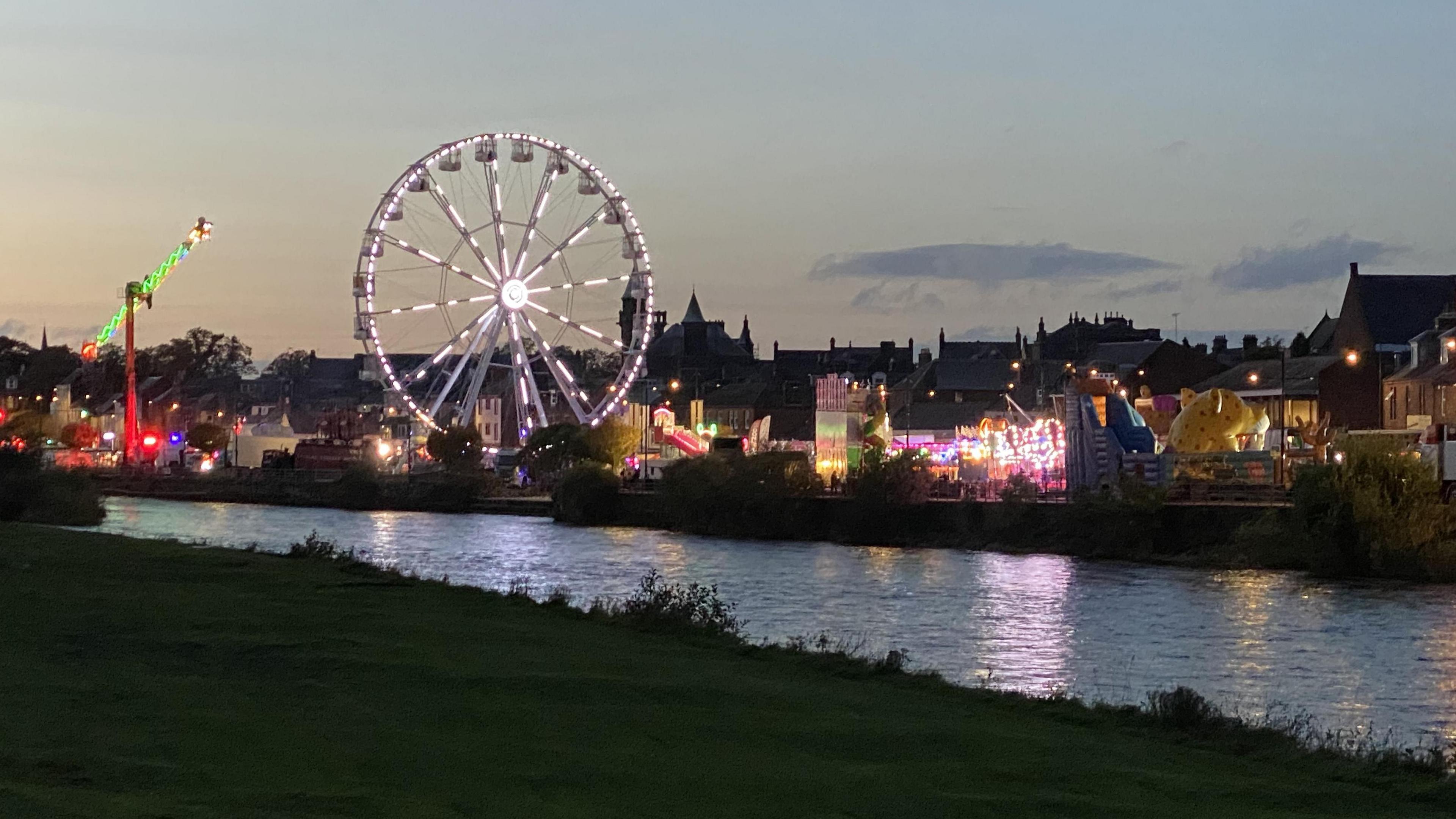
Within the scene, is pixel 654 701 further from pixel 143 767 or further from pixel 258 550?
pixel 258 550

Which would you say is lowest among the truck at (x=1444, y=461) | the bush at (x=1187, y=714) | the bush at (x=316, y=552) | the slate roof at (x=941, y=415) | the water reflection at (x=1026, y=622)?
the water reflection at (x=1026, y=622)

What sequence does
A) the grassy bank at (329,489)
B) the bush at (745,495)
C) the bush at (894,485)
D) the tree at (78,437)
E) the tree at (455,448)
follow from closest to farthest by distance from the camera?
the bush at (894,485)
the bush at (745,495)
the grassy bank at (329,489)
the tree at (455,448)
the tree at (78,437)

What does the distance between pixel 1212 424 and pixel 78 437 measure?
93.1 meters

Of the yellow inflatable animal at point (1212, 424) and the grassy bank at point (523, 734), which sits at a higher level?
the yellow inflatable animal at point (1212, 424)

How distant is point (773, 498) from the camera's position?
74375mm

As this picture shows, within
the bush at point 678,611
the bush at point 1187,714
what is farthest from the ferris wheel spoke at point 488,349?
the bush at point 1187,714

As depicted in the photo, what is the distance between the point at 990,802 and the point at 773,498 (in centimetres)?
6182

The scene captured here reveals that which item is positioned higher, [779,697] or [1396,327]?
[1396,327]

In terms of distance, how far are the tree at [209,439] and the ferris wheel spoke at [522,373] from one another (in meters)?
49.5

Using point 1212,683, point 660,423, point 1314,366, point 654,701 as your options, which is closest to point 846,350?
point 660,423

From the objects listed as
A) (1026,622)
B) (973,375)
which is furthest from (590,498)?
(973,375)

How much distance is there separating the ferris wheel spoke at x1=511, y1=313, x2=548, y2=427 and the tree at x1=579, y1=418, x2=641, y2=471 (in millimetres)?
2764

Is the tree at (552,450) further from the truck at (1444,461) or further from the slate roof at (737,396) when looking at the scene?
the truck at (1444,461)

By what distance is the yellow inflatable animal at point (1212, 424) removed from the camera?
63.3 m
